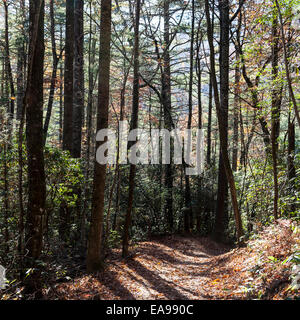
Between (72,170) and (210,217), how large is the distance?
403 inches

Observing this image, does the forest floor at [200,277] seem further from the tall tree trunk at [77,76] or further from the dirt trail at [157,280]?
the tall tree trunk at [77,76]

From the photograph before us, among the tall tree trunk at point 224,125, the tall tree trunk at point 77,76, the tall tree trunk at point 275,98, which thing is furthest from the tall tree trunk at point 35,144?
the tall tree trunk at point 224,125

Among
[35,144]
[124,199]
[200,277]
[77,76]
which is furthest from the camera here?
[124,199]

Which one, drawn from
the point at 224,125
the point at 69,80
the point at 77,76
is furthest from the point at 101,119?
the point at 224,125

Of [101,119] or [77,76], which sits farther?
[77,76]

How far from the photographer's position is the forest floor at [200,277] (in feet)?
14.9

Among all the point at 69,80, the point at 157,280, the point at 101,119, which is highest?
the point at 69,80

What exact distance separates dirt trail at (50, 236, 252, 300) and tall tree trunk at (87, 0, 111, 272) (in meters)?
0.57

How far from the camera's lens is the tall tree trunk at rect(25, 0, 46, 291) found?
17.1 feet

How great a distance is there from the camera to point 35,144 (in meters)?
5.45

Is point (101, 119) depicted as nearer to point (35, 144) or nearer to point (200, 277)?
point (35, 144)

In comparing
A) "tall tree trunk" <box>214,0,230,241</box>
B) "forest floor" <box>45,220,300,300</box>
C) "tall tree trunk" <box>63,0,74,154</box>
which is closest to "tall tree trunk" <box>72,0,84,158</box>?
"tall tree trunk" <box>63,0,74,154</box>

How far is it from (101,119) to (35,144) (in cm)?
179
